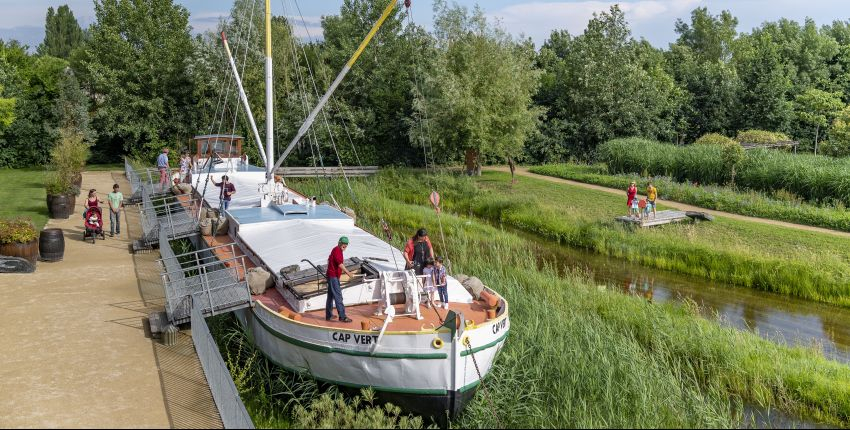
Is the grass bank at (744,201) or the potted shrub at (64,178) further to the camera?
the grass bank at (744,201)

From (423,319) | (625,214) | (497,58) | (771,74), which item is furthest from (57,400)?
(771,74)

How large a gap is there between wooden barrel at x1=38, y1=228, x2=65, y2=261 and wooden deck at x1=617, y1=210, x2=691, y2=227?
1918 cm

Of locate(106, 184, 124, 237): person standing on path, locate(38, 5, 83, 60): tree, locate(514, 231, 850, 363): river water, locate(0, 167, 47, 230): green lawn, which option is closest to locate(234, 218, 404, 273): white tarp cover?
locate(514, 231, 850, 363): river water

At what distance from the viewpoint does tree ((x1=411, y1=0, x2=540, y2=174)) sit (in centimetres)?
3650

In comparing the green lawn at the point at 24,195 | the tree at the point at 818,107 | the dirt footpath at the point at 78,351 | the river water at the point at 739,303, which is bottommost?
the river water at the point at 739,303

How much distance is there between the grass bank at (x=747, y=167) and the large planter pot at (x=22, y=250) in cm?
2890

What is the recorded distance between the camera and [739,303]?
19.2 metres

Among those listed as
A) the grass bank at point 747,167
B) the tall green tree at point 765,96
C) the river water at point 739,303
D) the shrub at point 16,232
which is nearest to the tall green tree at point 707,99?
the tall green tree at point 765,96

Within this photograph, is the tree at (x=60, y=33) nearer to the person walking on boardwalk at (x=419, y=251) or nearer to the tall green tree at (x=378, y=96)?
the tall green tree at (x=378, y=96)

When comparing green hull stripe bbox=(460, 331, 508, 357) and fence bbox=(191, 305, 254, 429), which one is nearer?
fence bbox=(191, 305, 254, 429)

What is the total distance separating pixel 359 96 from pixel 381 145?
3755 mm

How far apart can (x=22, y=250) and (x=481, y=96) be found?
24589 millimetres

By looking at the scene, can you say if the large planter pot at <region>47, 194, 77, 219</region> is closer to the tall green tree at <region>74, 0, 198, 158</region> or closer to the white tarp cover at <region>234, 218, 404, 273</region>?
the white tarp cover at <region>234, 218, 404, 273</region>

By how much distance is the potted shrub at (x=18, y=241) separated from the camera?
17734 millimetres
